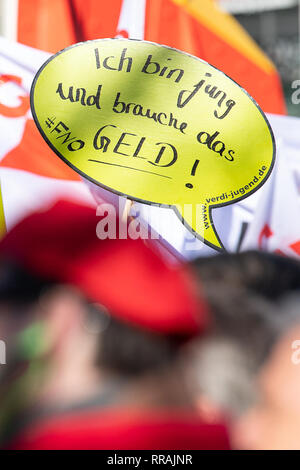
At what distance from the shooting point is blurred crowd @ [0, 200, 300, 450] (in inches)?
32.1

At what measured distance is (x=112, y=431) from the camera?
81 cm

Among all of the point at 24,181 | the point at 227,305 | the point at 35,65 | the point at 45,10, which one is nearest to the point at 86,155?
the point at 24,181

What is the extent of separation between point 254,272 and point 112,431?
45 cm

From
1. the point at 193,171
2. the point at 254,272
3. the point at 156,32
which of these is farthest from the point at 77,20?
the point at 254,272

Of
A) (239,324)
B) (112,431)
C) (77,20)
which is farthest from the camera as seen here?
(77,20)

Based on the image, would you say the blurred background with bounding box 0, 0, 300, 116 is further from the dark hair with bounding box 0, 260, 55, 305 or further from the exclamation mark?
the dark hair with bounding box 0, 260, 55, 305

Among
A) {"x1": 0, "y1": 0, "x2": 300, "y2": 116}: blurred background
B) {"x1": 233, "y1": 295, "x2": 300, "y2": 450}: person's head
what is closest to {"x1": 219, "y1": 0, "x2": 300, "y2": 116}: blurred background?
{"x1": 0, "y1": 0, "x2": 300, "y2": 116}: blurred background

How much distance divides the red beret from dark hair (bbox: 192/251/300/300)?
212 millimetres

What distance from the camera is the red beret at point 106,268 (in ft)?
2.68

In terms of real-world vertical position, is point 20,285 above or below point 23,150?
below

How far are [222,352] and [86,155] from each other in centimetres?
251

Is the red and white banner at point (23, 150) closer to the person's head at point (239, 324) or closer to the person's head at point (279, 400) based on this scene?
the person's head at point (239, 324)

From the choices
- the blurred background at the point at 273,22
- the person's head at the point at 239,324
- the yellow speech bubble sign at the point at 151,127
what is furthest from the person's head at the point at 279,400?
the blurred background at the point at 273,22

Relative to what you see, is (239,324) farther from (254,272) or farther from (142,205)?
(142,205)
